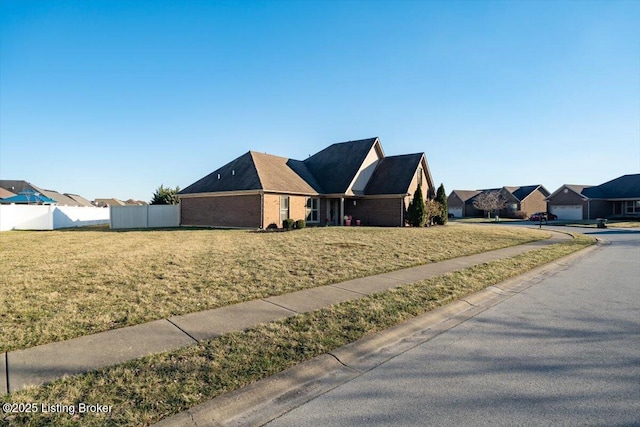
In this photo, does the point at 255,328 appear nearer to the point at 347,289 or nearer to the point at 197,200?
the point at 347,289

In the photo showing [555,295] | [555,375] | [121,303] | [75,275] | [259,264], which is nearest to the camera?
[555,375]

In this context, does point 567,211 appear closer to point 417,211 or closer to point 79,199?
point 417,211

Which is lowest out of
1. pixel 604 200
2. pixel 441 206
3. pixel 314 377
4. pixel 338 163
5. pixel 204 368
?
pixel 314 377

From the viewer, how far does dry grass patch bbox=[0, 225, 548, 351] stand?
5.15m

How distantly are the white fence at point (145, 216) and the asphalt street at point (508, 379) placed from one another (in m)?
26.9

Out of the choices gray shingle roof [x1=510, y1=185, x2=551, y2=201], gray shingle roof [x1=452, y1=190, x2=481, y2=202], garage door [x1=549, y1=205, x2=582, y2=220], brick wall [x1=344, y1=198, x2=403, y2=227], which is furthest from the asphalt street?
gray shingle roof [x1=452, y1=190, x2=481, y2=202]

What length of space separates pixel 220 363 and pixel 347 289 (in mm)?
Answer: 3819

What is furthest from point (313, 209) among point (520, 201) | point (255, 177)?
point (520, 201)

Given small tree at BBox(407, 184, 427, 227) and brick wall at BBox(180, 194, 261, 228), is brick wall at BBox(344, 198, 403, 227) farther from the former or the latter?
brick wall at BBox(180, 194, 261, 228)

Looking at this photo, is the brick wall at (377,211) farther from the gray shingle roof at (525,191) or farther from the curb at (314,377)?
the gray shingle roof at (525,191)

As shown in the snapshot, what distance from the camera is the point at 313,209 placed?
27188mm

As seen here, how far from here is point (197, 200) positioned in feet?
87.4

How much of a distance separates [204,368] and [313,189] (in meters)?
23.8

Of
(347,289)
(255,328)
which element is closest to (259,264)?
(347,289)
